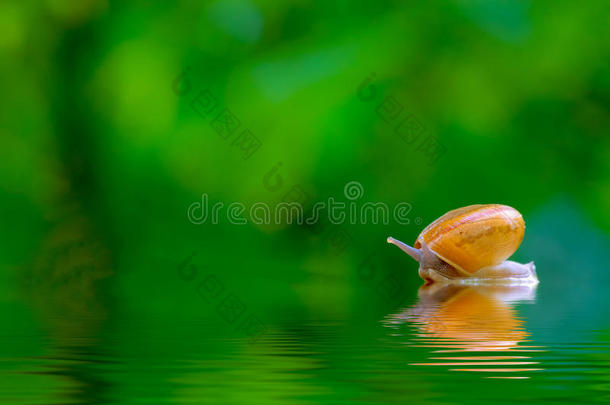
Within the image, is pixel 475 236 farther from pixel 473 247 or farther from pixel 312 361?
pixel 312 361

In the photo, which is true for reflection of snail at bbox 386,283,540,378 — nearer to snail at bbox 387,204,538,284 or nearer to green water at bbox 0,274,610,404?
green water at bbox 0,274,610,404

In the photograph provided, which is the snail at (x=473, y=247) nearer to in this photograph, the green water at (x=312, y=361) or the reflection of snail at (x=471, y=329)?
the reflection of snail at (x=471, y=329)

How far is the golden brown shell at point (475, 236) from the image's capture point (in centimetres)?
453

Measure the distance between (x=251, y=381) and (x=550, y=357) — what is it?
70 cm

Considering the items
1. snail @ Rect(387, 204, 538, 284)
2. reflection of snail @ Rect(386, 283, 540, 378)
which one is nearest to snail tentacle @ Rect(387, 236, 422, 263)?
snail @ Rect(387, 204, 538, 284)

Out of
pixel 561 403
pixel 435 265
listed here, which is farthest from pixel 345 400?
pixel 435 265

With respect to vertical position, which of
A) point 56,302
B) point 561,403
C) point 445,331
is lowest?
point 561,403

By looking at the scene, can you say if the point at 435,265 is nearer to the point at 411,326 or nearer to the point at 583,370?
the point at 411,326

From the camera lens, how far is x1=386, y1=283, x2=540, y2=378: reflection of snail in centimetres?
167

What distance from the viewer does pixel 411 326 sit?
2309mm

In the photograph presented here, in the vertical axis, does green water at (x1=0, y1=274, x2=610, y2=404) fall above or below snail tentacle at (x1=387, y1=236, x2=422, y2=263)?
below

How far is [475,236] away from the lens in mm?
4523

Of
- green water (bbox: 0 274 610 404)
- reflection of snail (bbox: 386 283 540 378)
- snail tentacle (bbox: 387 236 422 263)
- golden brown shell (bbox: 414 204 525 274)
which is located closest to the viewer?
green water (bbox: 0 274 610 404)

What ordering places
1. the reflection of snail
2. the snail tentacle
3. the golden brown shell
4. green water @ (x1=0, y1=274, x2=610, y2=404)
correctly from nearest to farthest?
1. green water @ (x1=0, y1=274, x2=610, y2=404)
2. the reflection of snail
3. the golden brown shell
4. the snail tentacle
